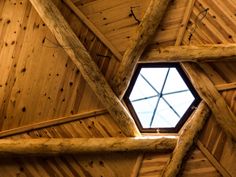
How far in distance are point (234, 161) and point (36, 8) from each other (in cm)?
262

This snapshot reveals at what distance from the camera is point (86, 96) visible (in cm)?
385

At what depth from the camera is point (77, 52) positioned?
355cm

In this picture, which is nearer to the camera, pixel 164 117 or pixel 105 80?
pixel 105 80

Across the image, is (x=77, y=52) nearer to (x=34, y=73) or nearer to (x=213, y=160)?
(x=34, y=73)

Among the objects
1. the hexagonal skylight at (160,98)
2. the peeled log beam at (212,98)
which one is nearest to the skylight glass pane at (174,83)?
the hexagonal skylight at (160,98)

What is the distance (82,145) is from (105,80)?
737mm

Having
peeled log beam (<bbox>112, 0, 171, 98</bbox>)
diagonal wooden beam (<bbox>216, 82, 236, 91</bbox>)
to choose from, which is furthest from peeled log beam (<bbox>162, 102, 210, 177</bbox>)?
peeled log beam (<bbox>112, 0, 171, 98</bbox>)

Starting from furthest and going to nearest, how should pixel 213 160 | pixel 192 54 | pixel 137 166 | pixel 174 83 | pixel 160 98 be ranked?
pixel 160 98 → pixel 174 83 → pixel 137 166 → pixel 213 160 → pixel 192 54

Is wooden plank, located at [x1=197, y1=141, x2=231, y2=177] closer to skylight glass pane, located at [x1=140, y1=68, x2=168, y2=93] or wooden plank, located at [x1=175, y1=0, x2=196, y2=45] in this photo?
skylight glass pane, located at [x1=140, y1=68, x2=168, y2=93]

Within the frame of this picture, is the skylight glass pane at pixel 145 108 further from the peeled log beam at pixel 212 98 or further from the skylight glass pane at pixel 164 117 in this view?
the peeled log beam at pixel 212 98

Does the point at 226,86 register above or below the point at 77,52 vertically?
below

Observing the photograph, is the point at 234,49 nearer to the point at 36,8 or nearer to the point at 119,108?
the point at 119,108

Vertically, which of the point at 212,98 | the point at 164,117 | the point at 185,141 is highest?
the point at 164,117

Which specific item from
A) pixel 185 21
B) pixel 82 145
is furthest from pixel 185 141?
pixel 185 21
